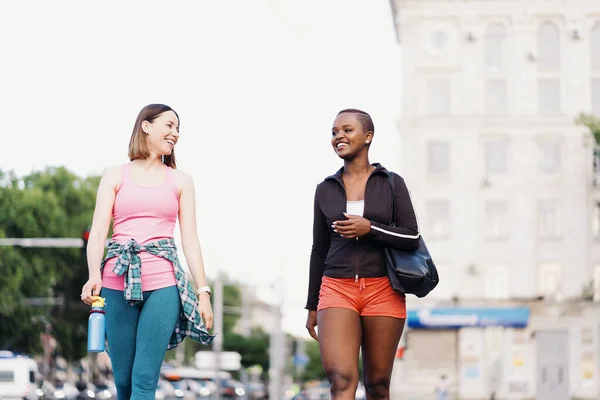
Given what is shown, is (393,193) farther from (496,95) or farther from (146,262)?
(496,95)

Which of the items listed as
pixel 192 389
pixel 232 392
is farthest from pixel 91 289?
pixel 192 389

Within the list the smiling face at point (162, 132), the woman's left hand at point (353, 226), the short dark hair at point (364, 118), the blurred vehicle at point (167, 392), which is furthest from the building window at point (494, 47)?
the woman's left hand at point (353, 226)

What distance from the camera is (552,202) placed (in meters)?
62.4

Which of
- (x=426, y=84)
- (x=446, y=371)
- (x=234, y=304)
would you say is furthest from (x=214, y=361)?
(x=234, y=304)

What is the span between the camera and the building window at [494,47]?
6266 centimetres

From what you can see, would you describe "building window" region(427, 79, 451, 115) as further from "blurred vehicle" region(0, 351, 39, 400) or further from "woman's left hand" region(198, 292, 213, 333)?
"woman's left hand" region(198, 292, 213, 333)

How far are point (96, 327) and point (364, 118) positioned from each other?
5.94 feet

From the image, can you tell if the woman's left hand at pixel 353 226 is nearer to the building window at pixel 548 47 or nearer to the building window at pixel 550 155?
the building window at pixel 550 155

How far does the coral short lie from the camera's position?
22.9ft

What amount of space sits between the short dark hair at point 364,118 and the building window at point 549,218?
2190 inches

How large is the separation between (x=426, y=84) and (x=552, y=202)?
7907 millimetres

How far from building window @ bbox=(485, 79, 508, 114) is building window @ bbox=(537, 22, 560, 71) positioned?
1.99 meters

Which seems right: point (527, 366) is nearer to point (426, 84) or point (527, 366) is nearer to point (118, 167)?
point (426, 84)

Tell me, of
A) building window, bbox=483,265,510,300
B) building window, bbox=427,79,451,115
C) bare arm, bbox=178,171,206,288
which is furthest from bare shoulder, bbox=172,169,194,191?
building window, bbox=427,79,451,115
